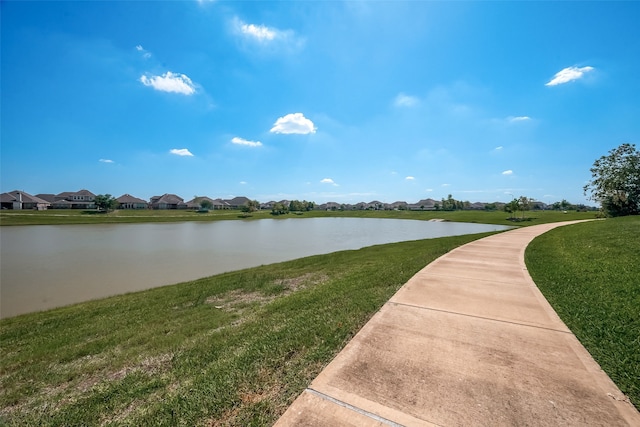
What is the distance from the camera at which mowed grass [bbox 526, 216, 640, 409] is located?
10.2ft

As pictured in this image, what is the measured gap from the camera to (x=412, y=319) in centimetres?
435

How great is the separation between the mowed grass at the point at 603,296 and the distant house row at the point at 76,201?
10275 cm

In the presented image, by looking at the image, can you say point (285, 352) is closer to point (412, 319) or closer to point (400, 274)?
point (412, 319)

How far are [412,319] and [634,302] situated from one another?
378 centimetres

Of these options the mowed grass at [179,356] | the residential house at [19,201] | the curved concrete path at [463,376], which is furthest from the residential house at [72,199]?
the curved concrete path at [463,376]

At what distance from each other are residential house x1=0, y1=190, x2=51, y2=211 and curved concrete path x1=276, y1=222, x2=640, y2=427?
106448mm

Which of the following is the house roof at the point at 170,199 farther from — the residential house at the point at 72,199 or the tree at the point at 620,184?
the tree at the point at 620,184

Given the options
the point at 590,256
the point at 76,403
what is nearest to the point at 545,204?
the point at 590,256

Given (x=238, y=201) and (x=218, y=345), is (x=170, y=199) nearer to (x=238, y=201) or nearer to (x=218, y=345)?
(x=238, y=201)

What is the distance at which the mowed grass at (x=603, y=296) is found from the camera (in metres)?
3.12

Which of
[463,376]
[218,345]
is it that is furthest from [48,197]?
[463,376]

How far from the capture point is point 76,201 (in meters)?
92.7

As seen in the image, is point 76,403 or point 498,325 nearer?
point 76,403

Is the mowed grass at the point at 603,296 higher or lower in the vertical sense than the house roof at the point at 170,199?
lower
